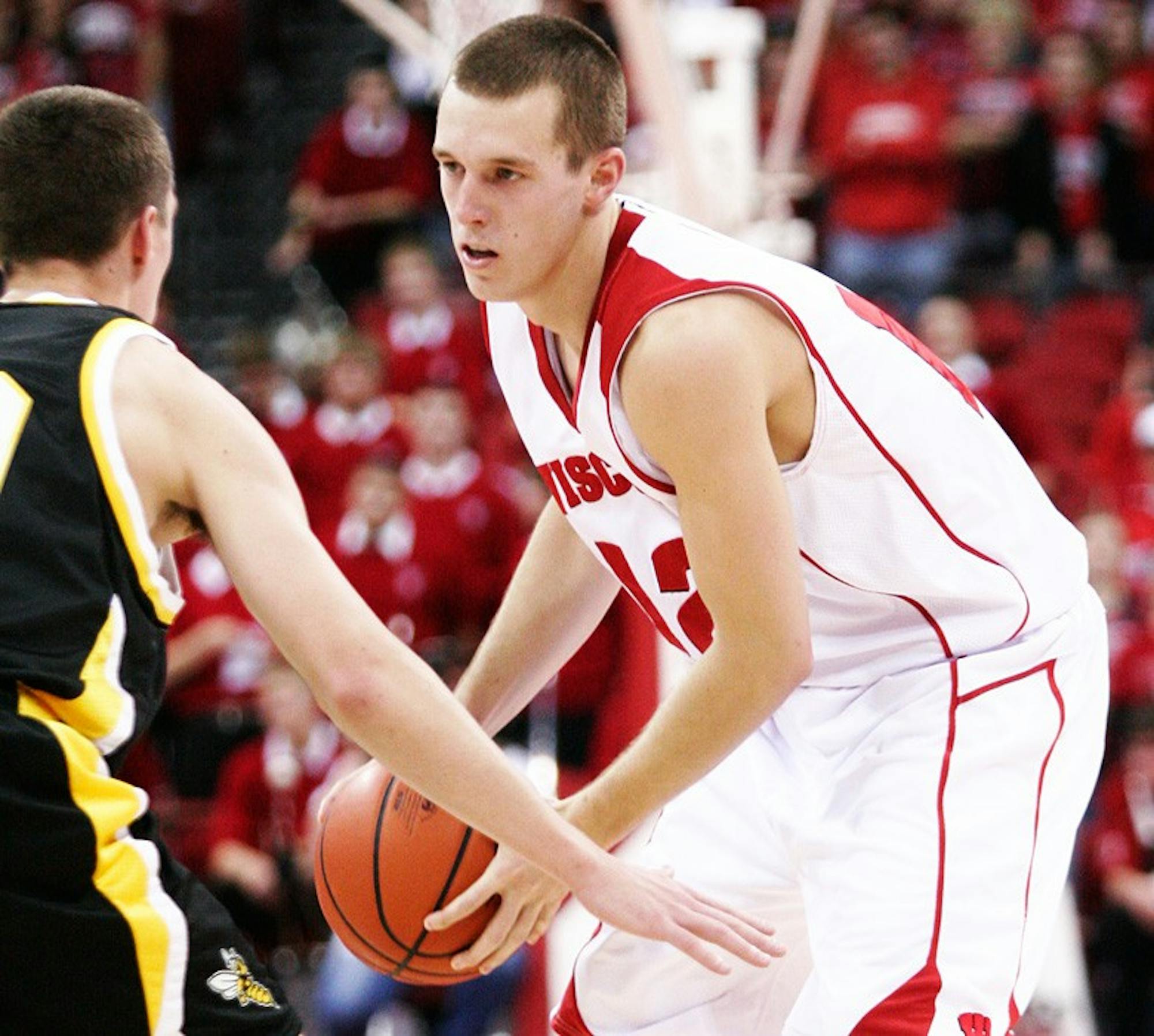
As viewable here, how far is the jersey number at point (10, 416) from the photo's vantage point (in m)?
2.66

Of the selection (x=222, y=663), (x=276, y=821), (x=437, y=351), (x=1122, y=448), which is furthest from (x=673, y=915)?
(x=437, y=351)

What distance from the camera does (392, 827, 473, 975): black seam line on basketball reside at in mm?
3252

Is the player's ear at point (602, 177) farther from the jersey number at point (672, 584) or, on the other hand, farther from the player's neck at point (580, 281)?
the jersey number at point (672, 584)

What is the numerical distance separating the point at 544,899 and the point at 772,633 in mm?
615

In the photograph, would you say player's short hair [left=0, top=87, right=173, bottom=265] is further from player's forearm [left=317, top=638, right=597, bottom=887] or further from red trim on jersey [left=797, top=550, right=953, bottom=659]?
red trim on jersey [left=797, top=550, right=953, bottom=659]

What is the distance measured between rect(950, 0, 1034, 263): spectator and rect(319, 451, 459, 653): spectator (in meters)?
3.70

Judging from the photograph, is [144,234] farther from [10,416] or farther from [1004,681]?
[1004,681]

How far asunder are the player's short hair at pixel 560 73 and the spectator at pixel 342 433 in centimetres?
648

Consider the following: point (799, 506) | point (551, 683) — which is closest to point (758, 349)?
point (799, 506)

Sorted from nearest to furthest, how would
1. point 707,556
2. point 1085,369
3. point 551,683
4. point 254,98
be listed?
point 707,556
point 551,683
point 1085,369
point 254,98

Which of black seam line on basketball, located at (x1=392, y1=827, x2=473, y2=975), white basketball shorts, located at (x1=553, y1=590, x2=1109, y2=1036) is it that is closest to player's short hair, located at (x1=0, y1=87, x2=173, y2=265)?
black seam line on basketball, located at (x1=392, y1=827, x2=473, y2=975)

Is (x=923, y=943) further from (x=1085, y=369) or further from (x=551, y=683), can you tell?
(x=1085, y=369)

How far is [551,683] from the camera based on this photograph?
824 cm

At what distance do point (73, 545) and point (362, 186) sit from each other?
31.0ft
